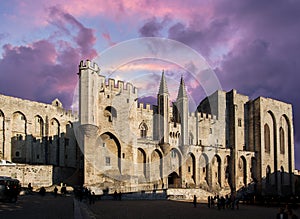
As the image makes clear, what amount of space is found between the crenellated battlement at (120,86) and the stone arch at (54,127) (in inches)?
491

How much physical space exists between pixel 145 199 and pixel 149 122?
56.8ft

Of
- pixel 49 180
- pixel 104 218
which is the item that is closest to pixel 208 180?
pixel 49 180

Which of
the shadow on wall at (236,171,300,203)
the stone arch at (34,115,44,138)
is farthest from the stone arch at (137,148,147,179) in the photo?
the shadow on wall at (236,171,300,203)

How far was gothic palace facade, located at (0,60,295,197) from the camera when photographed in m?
44.0

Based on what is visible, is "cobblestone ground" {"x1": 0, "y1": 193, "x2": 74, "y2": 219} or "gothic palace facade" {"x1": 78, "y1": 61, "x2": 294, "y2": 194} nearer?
"cobblestone ground" {"x1": 0, "y1": 193, "x2": 74, "y2": 219}

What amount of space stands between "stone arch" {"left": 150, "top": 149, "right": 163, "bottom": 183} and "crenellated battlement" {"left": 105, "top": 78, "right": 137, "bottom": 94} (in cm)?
836

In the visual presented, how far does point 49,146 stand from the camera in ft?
176

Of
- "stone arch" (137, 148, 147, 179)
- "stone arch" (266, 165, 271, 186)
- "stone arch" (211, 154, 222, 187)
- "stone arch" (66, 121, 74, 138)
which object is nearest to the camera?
"stone arch" (137, 148, 147, 179)

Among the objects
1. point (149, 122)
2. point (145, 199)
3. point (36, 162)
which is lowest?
point (145, 199)

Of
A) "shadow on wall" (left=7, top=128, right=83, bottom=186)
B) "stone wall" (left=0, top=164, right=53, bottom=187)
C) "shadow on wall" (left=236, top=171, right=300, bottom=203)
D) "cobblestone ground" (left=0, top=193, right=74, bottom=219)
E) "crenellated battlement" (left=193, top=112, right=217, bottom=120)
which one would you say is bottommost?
"shadow on wall" (left=236, top=171, right=300, bottom=203)

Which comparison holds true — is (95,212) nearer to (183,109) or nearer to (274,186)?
(183,109)

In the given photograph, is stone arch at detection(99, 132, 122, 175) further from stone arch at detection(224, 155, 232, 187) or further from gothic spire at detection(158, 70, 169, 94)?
stone arch at detection(224, 155, 232, 187)

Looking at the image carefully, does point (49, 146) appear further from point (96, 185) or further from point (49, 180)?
point (96, 185)

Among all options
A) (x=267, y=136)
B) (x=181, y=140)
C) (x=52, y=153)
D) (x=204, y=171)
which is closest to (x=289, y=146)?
(x=267, y=136)
